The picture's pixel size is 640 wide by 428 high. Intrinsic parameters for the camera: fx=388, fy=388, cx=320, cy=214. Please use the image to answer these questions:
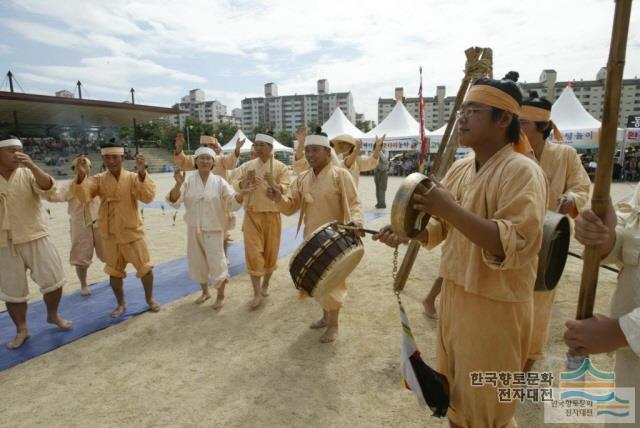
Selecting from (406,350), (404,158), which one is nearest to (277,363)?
(406,350)

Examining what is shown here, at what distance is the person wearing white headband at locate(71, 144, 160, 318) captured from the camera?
4.78 meters

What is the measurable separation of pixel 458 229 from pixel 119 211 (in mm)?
4333

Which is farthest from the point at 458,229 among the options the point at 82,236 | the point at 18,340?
the point at 82,236

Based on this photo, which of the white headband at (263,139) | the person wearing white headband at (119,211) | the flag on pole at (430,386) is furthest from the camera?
the white headband at (263,139)

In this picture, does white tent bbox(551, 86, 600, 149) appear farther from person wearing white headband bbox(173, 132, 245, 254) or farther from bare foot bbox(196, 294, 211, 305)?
bare foot bbox(196, 294, 211, 305)

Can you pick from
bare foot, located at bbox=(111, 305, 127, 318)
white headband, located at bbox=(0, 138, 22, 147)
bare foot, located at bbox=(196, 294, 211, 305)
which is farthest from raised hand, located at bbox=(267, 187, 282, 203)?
white headband, located at bbox=(0, 138, 22, 147)

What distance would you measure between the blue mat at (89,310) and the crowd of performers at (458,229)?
15 centimetres

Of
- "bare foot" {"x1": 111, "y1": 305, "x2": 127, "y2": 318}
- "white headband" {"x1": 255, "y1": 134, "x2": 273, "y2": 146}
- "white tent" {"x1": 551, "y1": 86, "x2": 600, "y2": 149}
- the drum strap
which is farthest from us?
"white tent" {"x1": 551, "y1": 86, "x2": 600, "y2": 149}

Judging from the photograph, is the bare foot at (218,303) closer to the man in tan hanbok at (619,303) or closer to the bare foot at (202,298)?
the bare foot at (202,298)

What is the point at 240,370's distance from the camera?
3.66 m

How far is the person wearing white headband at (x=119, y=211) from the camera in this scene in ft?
15.7

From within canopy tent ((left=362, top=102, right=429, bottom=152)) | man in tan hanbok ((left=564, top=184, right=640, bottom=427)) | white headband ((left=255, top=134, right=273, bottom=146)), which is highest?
canopy tent ((left=362, top=102, right=429, bottom=152))

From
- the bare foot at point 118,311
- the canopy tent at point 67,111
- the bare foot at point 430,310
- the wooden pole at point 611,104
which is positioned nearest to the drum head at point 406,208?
the wooden pole at point 611,104

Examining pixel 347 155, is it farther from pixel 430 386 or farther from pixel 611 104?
pixel 611 104
